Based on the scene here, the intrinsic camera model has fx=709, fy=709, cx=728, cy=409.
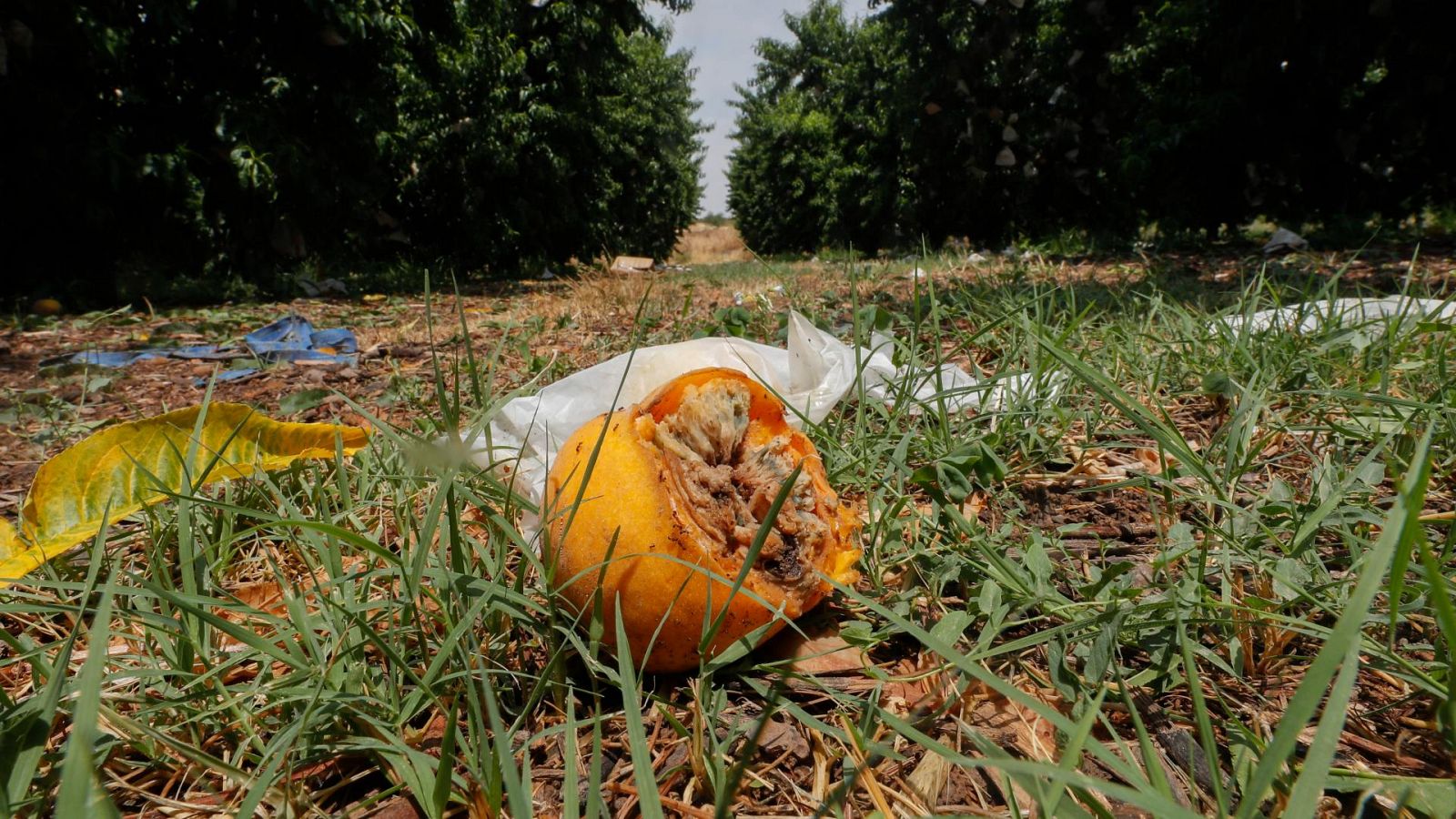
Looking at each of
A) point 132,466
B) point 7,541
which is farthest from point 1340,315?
point 7,541

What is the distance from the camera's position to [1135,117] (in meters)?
12.7

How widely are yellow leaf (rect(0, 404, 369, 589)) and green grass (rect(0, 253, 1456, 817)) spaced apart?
6cm

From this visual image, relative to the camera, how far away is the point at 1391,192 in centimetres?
867

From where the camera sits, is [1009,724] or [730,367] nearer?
[1009,724]

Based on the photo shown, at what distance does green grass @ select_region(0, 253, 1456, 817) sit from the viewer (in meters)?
0.73

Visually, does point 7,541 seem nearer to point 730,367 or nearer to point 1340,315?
point 730,367

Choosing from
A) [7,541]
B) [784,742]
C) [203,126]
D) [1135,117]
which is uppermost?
[1135,117]

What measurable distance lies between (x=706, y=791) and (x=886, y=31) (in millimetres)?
21802

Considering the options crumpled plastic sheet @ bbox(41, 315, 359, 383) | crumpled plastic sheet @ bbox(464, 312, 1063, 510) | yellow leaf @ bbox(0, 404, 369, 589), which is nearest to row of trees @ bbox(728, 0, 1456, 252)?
crumpled plastic sheet @ bbox(464, 312, 1063, 510)

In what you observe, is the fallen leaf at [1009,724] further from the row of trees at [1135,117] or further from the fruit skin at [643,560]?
the row of trees at [1135,117]

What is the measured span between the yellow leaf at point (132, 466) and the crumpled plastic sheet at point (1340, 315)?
245 centimetres

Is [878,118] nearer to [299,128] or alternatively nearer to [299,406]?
[299,128]

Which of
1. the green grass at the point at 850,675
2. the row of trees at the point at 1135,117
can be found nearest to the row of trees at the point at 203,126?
the green grass at the point at 850,675

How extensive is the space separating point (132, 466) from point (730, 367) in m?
1.25
